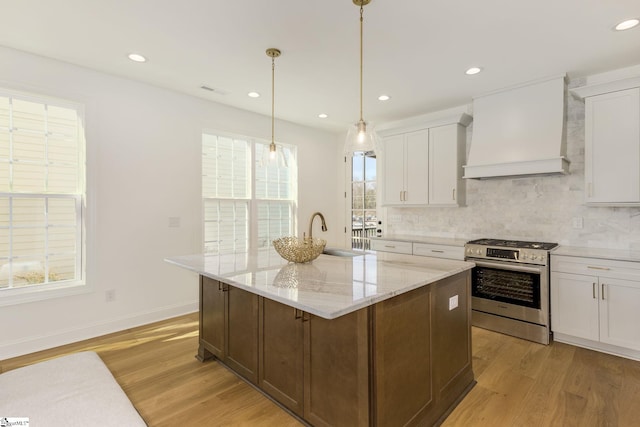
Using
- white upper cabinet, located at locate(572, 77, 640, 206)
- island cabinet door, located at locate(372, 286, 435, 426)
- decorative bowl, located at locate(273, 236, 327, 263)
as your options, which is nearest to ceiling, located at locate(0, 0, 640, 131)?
white upper cabinet, located at locate(572, 77, 640, 206)

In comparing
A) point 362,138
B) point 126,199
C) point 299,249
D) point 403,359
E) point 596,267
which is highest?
point 362,138

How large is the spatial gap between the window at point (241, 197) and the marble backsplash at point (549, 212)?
7.99 feet

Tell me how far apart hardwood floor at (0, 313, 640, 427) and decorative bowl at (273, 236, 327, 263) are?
99 centimetres

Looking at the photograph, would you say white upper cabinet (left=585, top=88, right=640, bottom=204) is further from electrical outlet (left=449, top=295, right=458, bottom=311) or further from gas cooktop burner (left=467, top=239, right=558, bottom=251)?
electrical outlet (left=449, top=295, right=458, bottom=311)

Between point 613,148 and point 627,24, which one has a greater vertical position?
point 627,24

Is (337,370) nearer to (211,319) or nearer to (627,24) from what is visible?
(211,319)

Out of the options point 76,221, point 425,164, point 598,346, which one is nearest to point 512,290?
point 598,346

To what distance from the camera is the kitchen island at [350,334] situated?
1537 mm

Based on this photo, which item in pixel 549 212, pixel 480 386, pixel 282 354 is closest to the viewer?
pixel 282 354

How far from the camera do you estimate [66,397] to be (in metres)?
1.25

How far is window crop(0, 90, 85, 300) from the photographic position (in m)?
2.88

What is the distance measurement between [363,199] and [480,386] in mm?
3569

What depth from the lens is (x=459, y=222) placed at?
171 inches

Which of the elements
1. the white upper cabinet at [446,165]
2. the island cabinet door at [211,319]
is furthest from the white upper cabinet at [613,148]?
the island cabinet door at [211,319]
